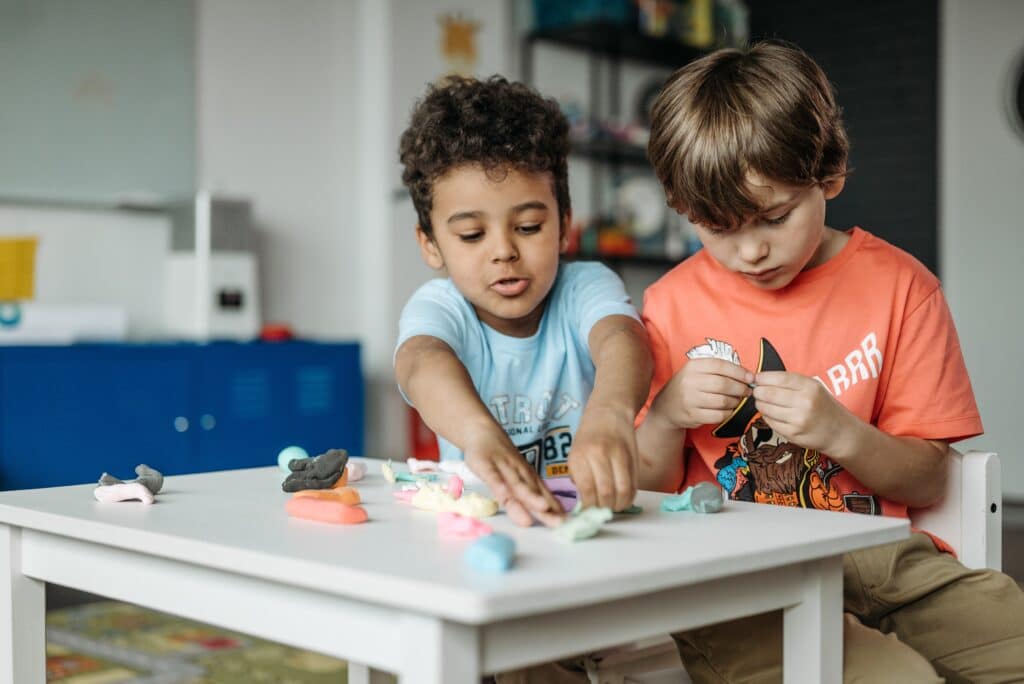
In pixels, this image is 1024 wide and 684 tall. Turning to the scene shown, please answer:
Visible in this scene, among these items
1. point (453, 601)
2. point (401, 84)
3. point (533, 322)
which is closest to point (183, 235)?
point (401, 84)

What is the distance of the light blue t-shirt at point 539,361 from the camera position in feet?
4.56

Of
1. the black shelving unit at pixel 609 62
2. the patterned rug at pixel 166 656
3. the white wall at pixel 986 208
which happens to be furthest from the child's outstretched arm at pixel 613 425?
the white wall at pixel 986 208

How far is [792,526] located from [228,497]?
1.73 feet

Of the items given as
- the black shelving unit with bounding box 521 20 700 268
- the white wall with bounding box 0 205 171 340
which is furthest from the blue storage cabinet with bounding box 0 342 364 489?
the black shelving unit with bounding box 521 20 700 268

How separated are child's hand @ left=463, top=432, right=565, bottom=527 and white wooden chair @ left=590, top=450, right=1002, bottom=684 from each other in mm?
360

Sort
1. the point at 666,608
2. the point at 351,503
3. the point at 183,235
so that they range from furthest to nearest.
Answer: the point at 183,235 → the point at 351,503 → the point at 666,608

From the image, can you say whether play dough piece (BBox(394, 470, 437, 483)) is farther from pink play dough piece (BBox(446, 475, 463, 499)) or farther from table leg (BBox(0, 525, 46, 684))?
table leg (BBox(0, 525, 46, 684))

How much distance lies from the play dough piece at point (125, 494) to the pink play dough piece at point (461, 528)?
0.35 meters

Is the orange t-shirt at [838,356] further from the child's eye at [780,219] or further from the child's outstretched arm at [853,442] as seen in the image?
the child's eye at [780,219]

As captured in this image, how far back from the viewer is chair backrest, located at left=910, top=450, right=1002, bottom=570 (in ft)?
3.93

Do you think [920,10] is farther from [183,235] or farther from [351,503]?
[351,503]

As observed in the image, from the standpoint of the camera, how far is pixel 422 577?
26.9 inches

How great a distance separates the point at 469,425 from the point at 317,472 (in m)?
0.19

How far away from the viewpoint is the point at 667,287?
4.57 ft
